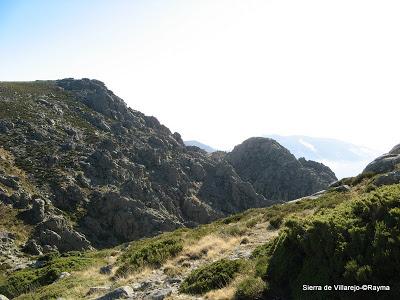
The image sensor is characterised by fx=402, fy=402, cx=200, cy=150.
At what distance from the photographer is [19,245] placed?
52.0m

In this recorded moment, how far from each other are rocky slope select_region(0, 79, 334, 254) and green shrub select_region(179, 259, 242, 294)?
42.1 meters

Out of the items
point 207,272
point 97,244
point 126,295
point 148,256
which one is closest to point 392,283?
point 207,272

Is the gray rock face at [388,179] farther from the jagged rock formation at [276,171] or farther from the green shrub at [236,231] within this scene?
the jagged rock formation at [276,171]

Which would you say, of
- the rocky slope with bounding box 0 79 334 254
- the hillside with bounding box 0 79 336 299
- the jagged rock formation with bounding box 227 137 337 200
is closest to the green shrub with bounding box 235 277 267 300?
the hillside with bounding box 0 79 336 299

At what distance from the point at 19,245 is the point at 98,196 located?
26.7 m

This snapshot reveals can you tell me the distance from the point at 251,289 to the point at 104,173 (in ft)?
264

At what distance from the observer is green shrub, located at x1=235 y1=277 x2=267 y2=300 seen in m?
12.7

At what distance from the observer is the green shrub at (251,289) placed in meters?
12.7

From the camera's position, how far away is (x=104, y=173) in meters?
89.9

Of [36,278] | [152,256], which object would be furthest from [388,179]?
[36,278]

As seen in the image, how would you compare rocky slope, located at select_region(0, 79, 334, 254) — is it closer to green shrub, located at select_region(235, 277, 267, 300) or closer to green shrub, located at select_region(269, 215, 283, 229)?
green shrub, located at select_region(269, 215, 283, 229)

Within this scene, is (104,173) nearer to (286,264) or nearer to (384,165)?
(384,165)

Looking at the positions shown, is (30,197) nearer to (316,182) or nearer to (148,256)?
(148,256)

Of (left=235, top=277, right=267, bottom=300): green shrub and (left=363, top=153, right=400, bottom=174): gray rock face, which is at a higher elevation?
(left=363, top=153, right=400, bottom=174): gray rock face
